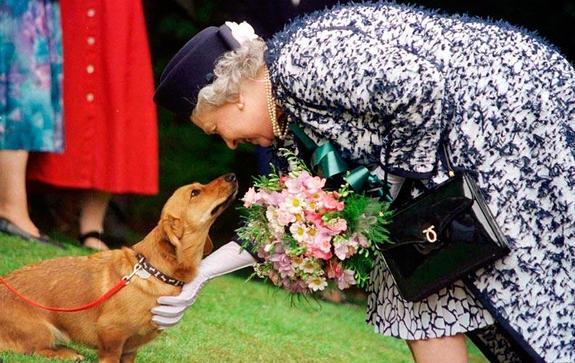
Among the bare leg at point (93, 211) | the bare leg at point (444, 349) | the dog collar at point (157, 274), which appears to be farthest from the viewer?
the bare leg at point (93, 211)

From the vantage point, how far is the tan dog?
4570 millimetres

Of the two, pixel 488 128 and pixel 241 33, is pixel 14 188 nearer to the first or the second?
pixel 241 33

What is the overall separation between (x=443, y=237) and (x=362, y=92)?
484 millimetres

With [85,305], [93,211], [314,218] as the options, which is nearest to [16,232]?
[93,211]

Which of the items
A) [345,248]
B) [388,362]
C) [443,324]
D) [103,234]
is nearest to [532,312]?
[443,324]

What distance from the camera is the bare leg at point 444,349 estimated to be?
368 cm

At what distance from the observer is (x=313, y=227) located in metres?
3.61

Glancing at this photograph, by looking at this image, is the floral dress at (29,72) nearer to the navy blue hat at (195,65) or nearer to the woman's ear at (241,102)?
the navy blue hat at (195,65)

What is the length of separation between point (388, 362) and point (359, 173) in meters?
2.71

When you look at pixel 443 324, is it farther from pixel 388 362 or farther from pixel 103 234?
pixel 103 234

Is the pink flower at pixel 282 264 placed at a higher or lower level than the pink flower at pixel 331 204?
lower

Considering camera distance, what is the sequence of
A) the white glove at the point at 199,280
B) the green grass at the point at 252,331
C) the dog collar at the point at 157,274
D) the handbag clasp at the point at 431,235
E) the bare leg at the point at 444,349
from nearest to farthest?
the handbag clasp at the point at 431,235 < the bare leg at the point at 444,349 < the white glove at the point at 199,280 < the dog collar at the point at 157,274 < the green grass at the point at 252,331

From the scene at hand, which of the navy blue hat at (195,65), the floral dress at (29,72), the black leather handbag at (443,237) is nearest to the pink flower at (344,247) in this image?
the black leather handbag at (443,237)

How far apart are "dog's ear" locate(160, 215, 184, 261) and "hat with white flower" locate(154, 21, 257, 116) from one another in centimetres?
87
